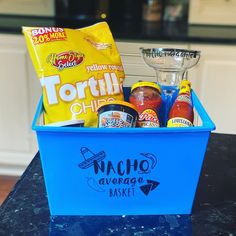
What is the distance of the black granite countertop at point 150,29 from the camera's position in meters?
2.02

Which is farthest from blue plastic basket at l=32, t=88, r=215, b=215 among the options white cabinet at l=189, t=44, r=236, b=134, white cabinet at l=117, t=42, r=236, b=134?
white cabinet at l=189, t=44, r=236, b=134

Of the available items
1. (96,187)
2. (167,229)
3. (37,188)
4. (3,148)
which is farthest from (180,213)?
(3,148)

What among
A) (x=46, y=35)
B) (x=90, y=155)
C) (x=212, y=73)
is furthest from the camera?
(x=212, y=73)

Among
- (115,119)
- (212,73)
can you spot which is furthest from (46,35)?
(212,73)

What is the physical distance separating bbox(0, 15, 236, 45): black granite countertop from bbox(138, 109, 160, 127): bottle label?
1.33m

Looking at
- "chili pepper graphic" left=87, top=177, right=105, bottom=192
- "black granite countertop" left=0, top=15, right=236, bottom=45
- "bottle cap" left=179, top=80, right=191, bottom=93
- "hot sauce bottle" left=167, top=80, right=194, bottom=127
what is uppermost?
"bottle cap" left=179, top=80, right=191, bottom=93

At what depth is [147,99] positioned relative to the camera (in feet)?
2.59

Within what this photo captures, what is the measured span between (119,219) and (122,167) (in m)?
0.10

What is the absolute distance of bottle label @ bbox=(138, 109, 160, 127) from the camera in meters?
0.71

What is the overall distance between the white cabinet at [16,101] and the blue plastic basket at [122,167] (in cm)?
148

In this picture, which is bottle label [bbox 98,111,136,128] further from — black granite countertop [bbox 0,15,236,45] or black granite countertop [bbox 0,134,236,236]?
black granite countertop [bbox 0,15,236,45]

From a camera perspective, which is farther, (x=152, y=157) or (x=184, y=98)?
(x=184, y=98)

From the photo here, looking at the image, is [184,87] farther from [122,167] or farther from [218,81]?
[218,81]

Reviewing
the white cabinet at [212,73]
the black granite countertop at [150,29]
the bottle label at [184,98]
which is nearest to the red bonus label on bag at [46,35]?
the bottle label at [184,98]
